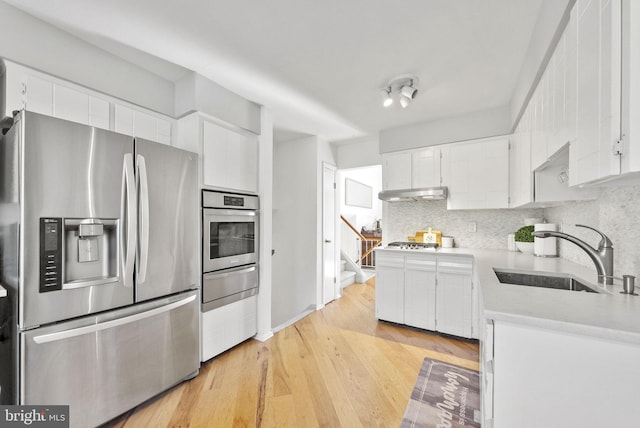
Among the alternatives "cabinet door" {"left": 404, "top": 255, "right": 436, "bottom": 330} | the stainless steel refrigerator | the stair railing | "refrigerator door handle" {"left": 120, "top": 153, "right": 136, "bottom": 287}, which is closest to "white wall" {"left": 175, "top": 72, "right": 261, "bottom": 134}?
the stainless steel refrigerator

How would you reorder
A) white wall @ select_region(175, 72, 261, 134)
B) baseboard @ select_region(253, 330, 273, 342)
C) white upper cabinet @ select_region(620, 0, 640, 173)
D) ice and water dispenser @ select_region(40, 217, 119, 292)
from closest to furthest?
white upper cabinet @ select_region(620, 0, 640, 173)
ice and water dispenser @ select_region(40, 217, 119, 292)
white wall @ select_region(175, 72, 261, 134)
baseboard @ select_region(253, 330, 273, 342)

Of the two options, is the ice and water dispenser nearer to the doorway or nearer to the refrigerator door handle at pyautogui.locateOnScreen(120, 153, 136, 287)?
the refrigerator door handle at pyautogui.locateOnScreen(120, 153, 136, 287)

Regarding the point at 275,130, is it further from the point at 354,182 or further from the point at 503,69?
the point at 354,182

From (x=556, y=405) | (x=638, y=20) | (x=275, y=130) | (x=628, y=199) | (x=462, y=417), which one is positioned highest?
(x=275, y=130)

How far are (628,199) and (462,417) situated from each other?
160 centimetres

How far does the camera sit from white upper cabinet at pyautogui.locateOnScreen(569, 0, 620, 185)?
0.87m

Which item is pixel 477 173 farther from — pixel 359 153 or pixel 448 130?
pixel 359 153

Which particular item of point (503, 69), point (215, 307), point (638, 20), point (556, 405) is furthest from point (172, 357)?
point (503, 69)

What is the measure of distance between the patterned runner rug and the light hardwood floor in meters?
0.08

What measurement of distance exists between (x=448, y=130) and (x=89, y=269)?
3.71 meters

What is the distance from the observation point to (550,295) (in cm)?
122

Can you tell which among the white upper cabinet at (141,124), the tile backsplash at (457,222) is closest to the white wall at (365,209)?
the tile backsplash at (457,222)

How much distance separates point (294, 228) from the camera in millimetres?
4207

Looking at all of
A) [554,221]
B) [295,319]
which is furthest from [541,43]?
[295,319]
